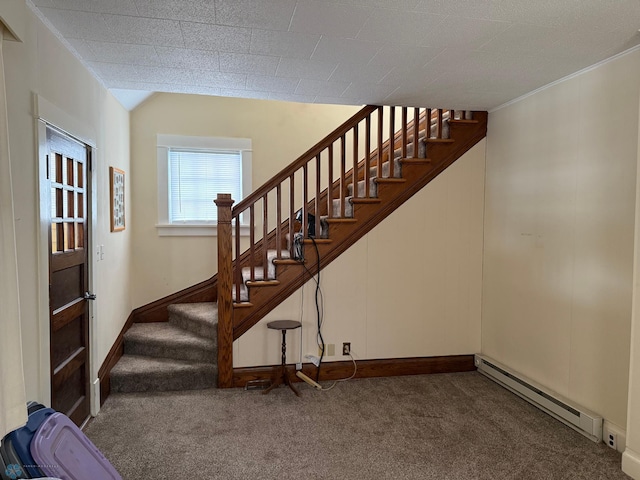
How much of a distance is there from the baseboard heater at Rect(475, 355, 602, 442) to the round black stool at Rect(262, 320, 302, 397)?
6.01 ft

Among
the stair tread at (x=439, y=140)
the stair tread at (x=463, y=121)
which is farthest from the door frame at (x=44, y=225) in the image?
the stair tread at (x=463, y=121)

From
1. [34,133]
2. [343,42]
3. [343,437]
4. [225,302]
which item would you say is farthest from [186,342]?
[343,42]

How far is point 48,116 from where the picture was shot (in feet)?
6.89

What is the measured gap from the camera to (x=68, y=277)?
2.52 m

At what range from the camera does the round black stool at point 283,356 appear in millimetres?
3352

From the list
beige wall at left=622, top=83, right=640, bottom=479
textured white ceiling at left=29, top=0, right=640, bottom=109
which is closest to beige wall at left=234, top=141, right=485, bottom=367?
textured white ceiling at left=29, top=0, right=640, bottom=109

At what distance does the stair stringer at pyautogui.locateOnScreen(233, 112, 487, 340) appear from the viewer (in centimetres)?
356

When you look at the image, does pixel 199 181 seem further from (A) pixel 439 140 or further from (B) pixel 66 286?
(A) pixel 439 140

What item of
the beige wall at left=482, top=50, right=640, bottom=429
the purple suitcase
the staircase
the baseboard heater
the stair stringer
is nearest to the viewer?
the purple suitcase

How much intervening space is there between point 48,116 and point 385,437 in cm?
284

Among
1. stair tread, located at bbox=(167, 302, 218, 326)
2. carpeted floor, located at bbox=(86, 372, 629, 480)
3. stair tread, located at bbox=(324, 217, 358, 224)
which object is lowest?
carpeted floor, located at bbox=(86, 372, 629, 480)

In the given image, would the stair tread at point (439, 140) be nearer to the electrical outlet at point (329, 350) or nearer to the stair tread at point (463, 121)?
the stair tread at point (463, 121)

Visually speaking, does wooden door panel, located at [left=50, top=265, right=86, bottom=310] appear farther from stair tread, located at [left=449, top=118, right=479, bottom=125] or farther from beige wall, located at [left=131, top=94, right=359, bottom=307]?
stair tread, located at [left=449, top=118, right=479, bottom=125]

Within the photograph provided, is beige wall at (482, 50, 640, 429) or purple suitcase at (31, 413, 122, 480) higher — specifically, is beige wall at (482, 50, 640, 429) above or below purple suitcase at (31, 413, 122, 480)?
above
